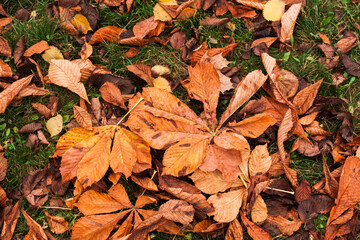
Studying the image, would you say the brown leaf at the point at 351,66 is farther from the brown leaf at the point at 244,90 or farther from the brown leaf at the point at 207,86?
the brown leaf at the point at 207,86

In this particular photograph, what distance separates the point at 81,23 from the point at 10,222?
4.50 feet

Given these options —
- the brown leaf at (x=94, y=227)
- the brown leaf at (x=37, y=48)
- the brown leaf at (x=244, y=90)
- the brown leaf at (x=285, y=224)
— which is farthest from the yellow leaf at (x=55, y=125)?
the brown leaf at (x=285, y=224)

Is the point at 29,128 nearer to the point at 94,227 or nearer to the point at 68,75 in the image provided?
the point at 68,75

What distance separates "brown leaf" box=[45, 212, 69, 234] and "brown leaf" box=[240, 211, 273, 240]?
1059mm

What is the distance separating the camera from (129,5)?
2.37 m

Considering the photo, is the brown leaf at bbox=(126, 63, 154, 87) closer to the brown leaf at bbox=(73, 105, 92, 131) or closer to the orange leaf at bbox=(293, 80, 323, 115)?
the brown leaf at bbox=(73, 105, 92, 131)

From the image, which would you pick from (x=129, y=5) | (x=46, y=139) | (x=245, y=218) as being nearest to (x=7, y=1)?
(x=129, y=5)

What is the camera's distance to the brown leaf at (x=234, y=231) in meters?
1.88

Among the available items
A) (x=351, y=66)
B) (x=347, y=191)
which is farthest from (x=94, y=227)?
(x=351, y=66)

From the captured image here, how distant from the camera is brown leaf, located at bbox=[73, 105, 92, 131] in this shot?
6.48 ft

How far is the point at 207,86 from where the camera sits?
6.27ft

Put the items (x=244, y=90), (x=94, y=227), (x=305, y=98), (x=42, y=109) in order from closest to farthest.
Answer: (x=94, y=227) < (x=244, y=90) < (x=305, y=98) < (x=42, y=109)

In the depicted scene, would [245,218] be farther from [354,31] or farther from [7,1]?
[7,1]

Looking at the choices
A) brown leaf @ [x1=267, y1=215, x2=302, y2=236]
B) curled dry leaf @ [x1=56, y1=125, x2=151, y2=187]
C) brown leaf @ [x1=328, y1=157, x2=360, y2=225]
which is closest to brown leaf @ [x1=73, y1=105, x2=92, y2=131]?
curled dry leaf @ [x1=56, y1=125, x2=151, y2=187]
